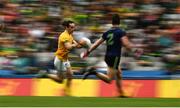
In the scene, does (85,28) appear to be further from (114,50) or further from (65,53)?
(114,50)

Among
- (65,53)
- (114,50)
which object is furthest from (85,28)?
(114,50)

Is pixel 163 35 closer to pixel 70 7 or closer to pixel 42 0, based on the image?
pixel 70 7

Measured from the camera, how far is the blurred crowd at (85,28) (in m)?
14.4

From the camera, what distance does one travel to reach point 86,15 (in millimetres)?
16500

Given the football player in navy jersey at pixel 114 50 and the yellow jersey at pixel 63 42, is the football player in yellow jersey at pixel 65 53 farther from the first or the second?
the football player in navy jersey at pixel 114 50

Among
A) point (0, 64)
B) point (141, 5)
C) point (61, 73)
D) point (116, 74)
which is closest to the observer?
point (116, 74)

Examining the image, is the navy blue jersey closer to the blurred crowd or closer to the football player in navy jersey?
the football player in navy jersey

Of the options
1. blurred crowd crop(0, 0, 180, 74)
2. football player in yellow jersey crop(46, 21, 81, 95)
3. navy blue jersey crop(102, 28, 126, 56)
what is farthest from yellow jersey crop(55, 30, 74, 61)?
blurred crowd crop(0, 0, 180, 74)

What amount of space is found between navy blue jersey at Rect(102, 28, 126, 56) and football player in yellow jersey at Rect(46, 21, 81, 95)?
32.6 inches

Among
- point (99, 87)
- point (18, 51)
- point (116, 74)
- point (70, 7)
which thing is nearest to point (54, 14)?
point (70, 7)

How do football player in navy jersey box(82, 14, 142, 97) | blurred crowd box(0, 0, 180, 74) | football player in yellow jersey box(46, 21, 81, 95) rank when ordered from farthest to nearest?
blurred crowd box(0, 0, 180, 74)
football player in yellow jersey box(46, 21, 81, 95)
football player in navy jersey box(82, 14, 142, 97)

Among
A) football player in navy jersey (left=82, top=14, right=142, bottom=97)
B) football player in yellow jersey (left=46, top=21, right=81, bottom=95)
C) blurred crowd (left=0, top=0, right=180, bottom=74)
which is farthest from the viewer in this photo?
blurred crowd (left=0, top=0, right=180, bottom=74)

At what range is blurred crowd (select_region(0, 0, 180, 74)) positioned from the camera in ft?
47.1

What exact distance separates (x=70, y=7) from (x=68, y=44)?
5553 millimetres
